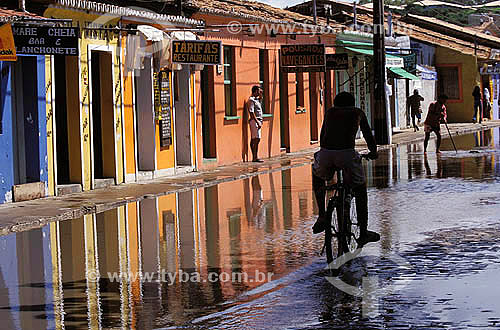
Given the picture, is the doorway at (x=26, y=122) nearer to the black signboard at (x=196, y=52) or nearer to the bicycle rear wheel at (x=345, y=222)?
the black signboard at (x=196, y=52)

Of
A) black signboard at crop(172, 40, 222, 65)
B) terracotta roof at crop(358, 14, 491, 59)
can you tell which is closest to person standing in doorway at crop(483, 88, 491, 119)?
terracotta roof at crop(358, 14, 491, 59)

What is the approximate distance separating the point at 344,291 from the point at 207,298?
1.19 meters

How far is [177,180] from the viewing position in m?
22.2

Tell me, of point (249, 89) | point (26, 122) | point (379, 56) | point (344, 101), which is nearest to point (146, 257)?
point (344, 101)

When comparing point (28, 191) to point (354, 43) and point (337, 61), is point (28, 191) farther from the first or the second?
point (354, 43)

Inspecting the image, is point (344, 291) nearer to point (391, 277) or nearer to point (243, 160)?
point (391, 277)

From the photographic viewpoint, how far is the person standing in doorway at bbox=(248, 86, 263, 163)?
27406mm

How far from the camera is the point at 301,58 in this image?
30.3m

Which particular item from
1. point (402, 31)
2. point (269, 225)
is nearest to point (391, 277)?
point (269, 225)

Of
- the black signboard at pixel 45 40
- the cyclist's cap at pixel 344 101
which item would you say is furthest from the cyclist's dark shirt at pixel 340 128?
the black signboard at pixel 45 40

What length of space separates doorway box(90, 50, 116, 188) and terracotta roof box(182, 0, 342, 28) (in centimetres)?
443

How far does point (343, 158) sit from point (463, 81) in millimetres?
45258

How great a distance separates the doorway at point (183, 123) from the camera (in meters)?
24.9

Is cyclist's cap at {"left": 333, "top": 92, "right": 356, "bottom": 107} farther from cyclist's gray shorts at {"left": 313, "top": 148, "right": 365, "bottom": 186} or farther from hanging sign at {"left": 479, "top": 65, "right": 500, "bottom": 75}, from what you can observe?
hanging sign at {"left": 479, "top": 65, "right": 500, "bottom": 75}
